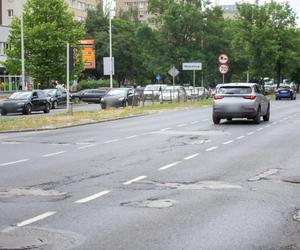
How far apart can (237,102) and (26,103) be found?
16937 millimetres

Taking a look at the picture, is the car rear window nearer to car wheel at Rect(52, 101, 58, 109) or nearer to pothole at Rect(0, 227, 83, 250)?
pothole at Rect(0, 227, 83, 250)

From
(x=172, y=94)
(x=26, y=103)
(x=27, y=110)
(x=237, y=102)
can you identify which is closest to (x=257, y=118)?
(x=237, y=102)

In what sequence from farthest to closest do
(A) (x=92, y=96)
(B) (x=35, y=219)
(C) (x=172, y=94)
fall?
(A) (x=92, y=96)
(C) (x=172, y=94)
(B) (x=35, y=219)

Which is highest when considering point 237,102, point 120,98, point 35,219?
point 237,102

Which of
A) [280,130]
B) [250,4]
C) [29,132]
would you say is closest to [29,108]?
[29,132]

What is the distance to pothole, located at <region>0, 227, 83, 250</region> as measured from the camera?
6465 millimetres

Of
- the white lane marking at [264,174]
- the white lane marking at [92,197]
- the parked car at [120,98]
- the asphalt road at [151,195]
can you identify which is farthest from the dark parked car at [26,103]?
the white lane marking at [92,197]

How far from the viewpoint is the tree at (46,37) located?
56.8 metres

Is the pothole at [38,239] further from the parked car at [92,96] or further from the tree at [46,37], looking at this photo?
the parked car at [92,96]

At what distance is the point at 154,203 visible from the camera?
352 inches

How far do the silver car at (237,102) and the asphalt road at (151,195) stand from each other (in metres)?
7.25

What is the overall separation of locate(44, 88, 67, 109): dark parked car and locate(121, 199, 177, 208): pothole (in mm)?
36708

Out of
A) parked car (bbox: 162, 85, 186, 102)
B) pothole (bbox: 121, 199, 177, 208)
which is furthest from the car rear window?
parked car (bbox: 162, 85, 186, 102)

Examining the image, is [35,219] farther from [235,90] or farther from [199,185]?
[235,90]
